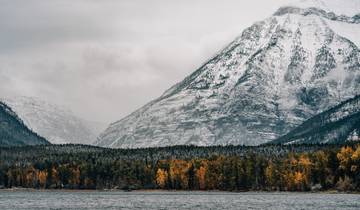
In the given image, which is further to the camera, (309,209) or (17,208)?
(17,208)

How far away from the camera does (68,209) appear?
185 meters

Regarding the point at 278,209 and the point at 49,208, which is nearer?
the point at 278,209

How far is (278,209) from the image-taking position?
575ft

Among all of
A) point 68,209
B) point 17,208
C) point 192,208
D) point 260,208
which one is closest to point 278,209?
point 260,208

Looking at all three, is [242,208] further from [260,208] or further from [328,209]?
[328,209]

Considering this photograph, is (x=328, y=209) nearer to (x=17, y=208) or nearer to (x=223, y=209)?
(x=223, y=209)

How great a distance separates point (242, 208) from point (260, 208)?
14.2 feet

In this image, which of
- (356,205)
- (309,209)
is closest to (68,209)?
(309,209)

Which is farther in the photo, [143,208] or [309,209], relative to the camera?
[143,208]

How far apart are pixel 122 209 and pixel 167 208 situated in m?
11.2

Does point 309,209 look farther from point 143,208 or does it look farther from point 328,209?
point 143,208

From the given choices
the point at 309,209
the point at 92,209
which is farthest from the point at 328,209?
the point at 92,209

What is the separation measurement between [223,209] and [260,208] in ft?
29.8

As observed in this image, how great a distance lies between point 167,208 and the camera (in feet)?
610
